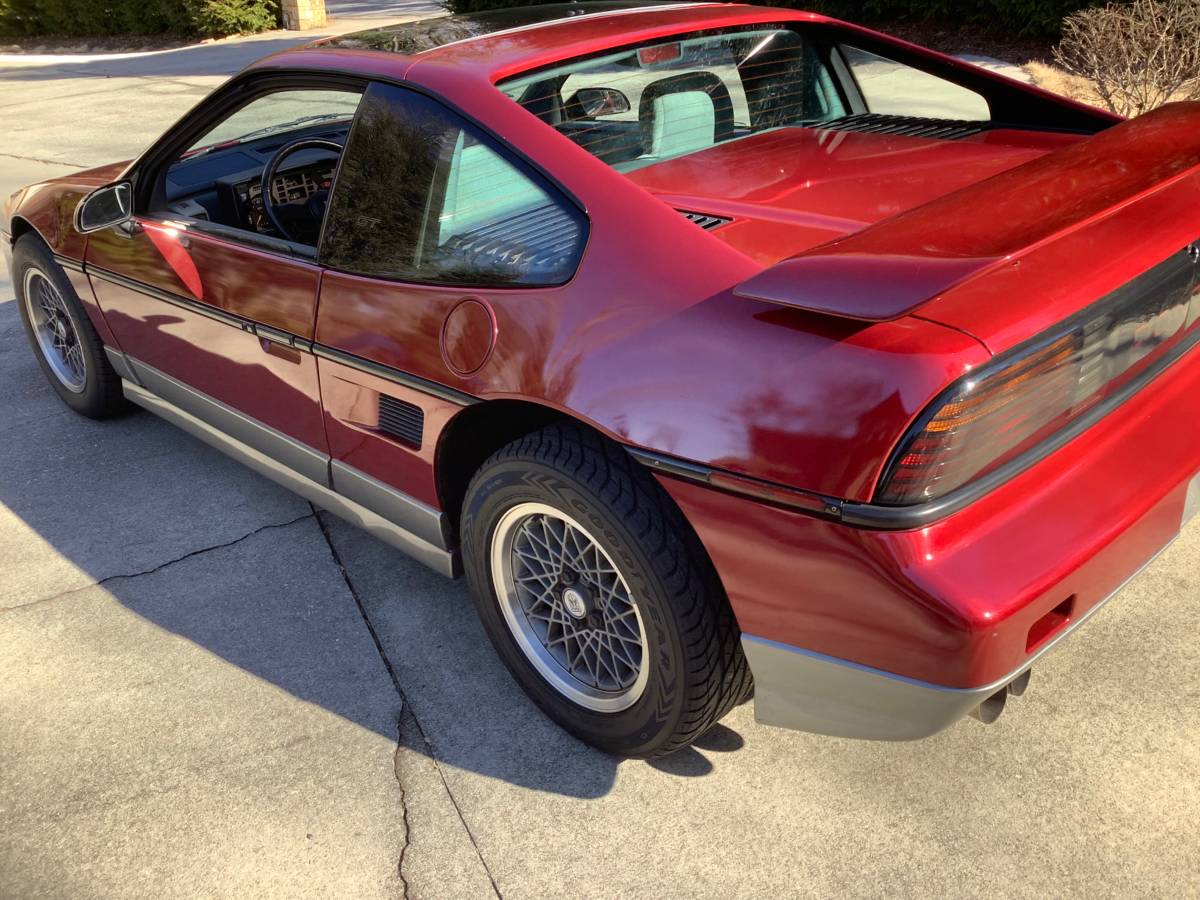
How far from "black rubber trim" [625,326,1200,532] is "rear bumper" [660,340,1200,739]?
0.05ft

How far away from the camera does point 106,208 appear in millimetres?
3652

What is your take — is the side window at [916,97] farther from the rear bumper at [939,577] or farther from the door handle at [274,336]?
the rear bumper at [939,577]

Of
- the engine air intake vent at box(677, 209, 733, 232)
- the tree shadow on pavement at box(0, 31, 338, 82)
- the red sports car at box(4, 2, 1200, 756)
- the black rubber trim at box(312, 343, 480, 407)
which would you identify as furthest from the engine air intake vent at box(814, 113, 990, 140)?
the tree shadow on pavement at box(0, 31, 338, 82)

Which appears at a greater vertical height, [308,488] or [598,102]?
[598,102]

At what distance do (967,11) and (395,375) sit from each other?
11.1 metres

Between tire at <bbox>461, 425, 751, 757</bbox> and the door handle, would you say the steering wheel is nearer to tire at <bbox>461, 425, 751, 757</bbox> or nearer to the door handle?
the door handle

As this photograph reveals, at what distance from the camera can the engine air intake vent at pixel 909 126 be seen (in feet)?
10.3

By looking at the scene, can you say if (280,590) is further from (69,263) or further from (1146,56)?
(1146,56)

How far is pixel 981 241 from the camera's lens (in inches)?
76.7

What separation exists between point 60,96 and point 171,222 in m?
13.1

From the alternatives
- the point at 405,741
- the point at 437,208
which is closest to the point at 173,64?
the point at 437,208

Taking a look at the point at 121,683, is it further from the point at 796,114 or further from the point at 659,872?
the point at 796,114

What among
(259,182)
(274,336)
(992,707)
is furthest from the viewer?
(259,182)

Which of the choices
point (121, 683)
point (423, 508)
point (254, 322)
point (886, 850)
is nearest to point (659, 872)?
point (886, 850)
